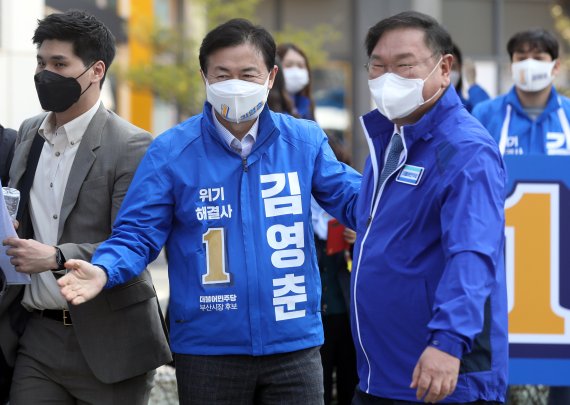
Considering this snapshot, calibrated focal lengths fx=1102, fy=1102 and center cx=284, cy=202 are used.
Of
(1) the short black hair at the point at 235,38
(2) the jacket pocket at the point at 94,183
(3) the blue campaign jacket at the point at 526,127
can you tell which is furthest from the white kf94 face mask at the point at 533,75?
(2) the jacket pocket at the point at 94,183

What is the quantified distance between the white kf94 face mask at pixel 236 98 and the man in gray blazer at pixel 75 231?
560 millimetres

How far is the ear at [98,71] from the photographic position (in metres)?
4.73

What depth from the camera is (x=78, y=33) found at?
4648 millimetres

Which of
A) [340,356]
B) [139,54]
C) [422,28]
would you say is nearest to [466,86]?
[340,356]

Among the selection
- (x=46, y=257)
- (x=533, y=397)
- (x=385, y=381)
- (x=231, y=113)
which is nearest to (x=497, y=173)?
(x=385, y=381)

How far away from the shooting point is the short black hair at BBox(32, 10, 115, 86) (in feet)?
15.2

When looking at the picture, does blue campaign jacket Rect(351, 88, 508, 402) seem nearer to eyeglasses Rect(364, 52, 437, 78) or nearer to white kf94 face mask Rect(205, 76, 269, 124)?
eyeglasses Rect(364, 52, 437, 78)

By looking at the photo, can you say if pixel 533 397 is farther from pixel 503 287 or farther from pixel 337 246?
pixel 503 287

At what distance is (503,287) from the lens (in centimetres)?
358

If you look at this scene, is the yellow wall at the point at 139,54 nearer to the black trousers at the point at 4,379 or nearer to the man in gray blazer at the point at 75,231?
the man in gray blazer at the point at 75,231

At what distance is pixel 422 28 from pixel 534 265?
2.34 metres

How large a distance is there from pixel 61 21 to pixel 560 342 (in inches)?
119

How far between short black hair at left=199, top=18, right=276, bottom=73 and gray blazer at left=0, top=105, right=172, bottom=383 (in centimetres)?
59

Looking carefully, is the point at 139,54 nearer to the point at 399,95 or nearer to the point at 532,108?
the point at 532,108
